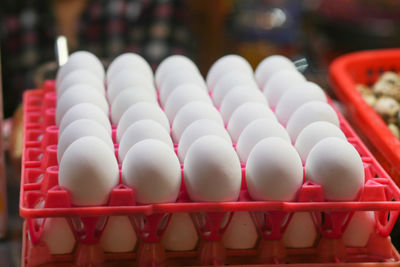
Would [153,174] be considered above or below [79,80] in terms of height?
below

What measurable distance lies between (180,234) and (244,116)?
25 cm

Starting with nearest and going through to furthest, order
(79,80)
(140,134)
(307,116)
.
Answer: (140,134) < (307,116) < (79,80)

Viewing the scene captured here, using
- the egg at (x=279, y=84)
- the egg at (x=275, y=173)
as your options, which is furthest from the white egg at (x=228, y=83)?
the egg at (x=275, y=173)

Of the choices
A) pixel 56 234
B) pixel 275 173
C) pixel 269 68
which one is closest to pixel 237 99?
pixel 269 68

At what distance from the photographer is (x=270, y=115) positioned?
1078mm

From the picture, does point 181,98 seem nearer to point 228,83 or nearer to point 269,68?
point 228,83

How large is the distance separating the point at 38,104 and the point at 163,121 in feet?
1.32

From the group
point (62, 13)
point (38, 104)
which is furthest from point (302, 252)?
point (62, 13)

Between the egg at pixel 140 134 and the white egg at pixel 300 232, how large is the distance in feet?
0.70

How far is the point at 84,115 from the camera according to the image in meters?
1.03

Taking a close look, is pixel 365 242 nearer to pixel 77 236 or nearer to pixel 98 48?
pixel 77 236

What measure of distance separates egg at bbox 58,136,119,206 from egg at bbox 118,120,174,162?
0.29ft

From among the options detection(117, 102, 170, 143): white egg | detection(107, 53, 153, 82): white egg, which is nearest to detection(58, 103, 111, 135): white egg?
detection(117, 102, 170, 143): white egg

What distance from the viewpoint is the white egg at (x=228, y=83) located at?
48.9 inches
